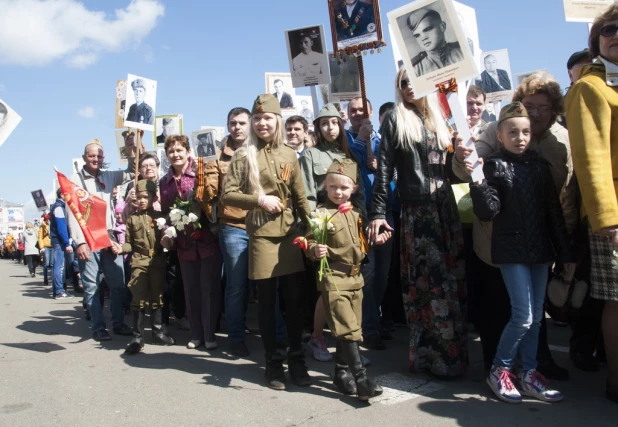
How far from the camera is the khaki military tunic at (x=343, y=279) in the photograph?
3.58m

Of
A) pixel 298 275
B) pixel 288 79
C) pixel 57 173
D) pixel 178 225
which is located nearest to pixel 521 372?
pixel 298 275

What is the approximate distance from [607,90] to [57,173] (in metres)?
4.65

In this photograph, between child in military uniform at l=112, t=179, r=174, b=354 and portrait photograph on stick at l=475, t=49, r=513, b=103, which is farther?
portrait photograph on stick at l=475, t=49, r=513, b=103

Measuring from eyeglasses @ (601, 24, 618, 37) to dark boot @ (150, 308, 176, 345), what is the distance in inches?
173

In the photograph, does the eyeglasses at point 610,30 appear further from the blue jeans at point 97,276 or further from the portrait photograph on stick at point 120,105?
the portrait photograph on stick at point 120,105

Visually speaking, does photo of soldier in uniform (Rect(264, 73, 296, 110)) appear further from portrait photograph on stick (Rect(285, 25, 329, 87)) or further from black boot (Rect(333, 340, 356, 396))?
black boot (Rect(333, 340, 356, 396))

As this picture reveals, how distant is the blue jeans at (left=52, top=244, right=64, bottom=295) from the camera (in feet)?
34.6

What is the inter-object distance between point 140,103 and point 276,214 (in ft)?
10.2

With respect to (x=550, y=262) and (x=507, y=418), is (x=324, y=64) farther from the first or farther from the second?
(x=507, y=418)

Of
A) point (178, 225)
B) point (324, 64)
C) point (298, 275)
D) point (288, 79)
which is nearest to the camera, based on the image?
point (298, 275)

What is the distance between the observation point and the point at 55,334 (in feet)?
20.8

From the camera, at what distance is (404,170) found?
3930mm

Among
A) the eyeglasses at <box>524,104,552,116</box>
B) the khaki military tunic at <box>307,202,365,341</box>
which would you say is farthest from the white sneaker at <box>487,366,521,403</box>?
the eyeglasses at <box>524,104,552,116</box>

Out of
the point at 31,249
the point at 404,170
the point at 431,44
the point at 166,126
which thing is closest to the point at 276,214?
the point at 404,170
